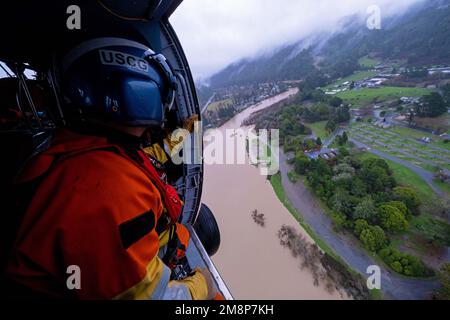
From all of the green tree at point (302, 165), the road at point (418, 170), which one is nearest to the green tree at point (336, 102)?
the road at point (418, 170)

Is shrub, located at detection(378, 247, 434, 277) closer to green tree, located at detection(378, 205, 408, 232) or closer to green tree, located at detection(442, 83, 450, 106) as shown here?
green tree, located at detection(378, 205, 408, 232)

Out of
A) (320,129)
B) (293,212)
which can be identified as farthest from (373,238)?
(320,129)

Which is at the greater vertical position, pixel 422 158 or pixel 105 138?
pixel 105 138

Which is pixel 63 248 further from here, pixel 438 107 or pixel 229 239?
pixel 438 107

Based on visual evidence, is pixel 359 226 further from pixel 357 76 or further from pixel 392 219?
pixel 357 76

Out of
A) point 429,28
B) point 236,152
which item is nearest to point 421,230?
point 236,152

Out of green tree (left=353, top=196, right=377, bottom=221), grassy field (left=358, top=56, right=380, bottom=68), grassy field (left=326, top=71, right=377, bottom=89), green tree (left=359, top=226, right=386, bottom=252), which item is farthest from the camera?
grassy field (left=358, top=56, right=380, bottom=68)

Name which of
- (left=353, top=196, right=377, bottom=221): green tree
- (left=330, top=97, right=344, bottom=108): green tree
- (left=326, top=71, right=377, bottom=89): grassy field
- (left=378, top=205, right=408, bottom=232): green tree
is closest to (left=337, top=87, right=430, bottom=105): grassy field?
(left=330, top=97, right=344, bottom=108): green tree

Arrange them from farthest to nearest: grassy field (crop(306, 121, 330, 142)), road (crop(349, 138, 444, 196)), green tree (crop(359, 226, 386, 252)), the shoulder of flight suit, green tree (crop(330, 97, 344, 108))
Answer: green tree (crop(330, 97, 344, 108)) → grassy field (crop(306, 121, 330, 142)) → road (crop(349, 138, 444, 196)) → green tree (crop(359, 226, 386, 252)) → the shoulder of flight suit
